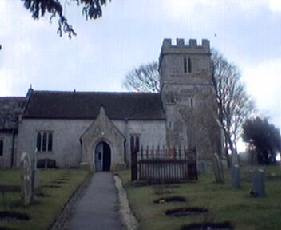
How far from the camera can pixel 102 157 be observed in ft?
138

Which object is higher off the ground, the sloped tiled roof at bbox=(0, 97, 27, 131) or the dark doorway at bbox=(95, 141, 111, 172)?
the sloped tiled roof at bbox=(0, 97, 27, 131)

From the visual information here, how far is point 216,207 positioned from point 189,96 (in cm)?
3197

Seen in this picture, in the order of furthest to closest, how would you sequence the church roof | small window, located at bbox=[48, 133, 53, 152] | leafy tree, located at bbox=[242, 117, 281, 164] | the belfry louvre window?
leafy tree, located at bbox=[242, 117, 281, 164] < the church roof < small window, located at bbox=[48, 133, 53, 152] < the belfry louvre window

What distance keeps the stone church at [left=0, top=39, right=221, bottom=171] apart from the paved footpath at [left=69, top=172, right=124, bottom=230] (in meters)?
20.5

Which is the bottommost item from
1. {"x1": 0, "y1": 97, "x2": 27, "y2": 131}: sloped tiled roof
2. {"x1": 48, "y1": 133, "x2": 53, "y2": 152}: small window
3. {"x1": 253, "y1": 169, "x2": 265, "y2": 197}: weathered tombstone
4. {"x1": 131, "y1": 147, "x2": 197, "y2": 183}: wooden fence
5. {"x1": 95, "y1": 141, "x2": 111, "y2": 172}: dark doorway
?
{"x1": 253, "y1": 169, "x2": 265, "y2": 197}: weathered tombstone

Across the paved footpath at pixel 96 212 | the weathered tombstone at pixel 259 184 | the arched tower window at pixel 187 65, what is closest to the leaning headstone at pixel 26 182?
the paved footpath at pixel 96 212

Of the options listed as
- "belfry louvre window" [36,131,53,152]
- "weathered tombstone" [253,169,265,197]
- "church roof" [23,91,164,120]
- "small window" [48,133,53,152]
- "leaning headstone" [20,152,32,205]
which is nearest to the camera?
"leaning headstone" [20,152,32,205]

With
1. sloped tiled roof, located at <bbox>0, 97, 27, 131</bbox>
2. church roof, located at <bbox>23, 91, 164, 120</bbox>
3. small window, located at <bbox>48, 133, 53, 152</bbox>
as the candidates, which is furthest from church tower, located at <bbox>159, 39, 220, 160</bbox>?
sloped tiled roof, located at <bbox>0, 97, 27, 131</bbox>

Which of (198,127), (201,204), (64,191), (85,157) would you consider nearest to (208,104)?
(198,127)

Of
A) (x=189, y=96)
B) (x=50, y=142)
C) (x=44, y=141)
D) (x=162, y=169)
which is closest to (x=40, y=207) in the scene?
(x=162, y=169)

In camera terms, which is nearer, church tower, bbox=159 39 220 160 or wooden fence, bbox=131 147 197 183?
wooden fence, bbox=131 147 197 183

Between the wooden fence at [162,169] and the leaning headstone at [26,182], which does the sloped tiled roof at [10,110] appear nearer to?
the wooden fence at [162,169]

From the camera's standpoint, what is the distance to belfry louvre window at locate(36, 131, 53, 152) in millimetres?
42750

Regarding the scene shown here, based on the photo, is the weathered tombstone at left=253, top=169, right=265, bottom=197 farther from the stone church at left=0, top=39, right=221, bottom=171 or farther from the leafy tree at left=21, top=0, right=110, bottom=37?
the stone church at left=0, top=39, right=221, bottom=171
